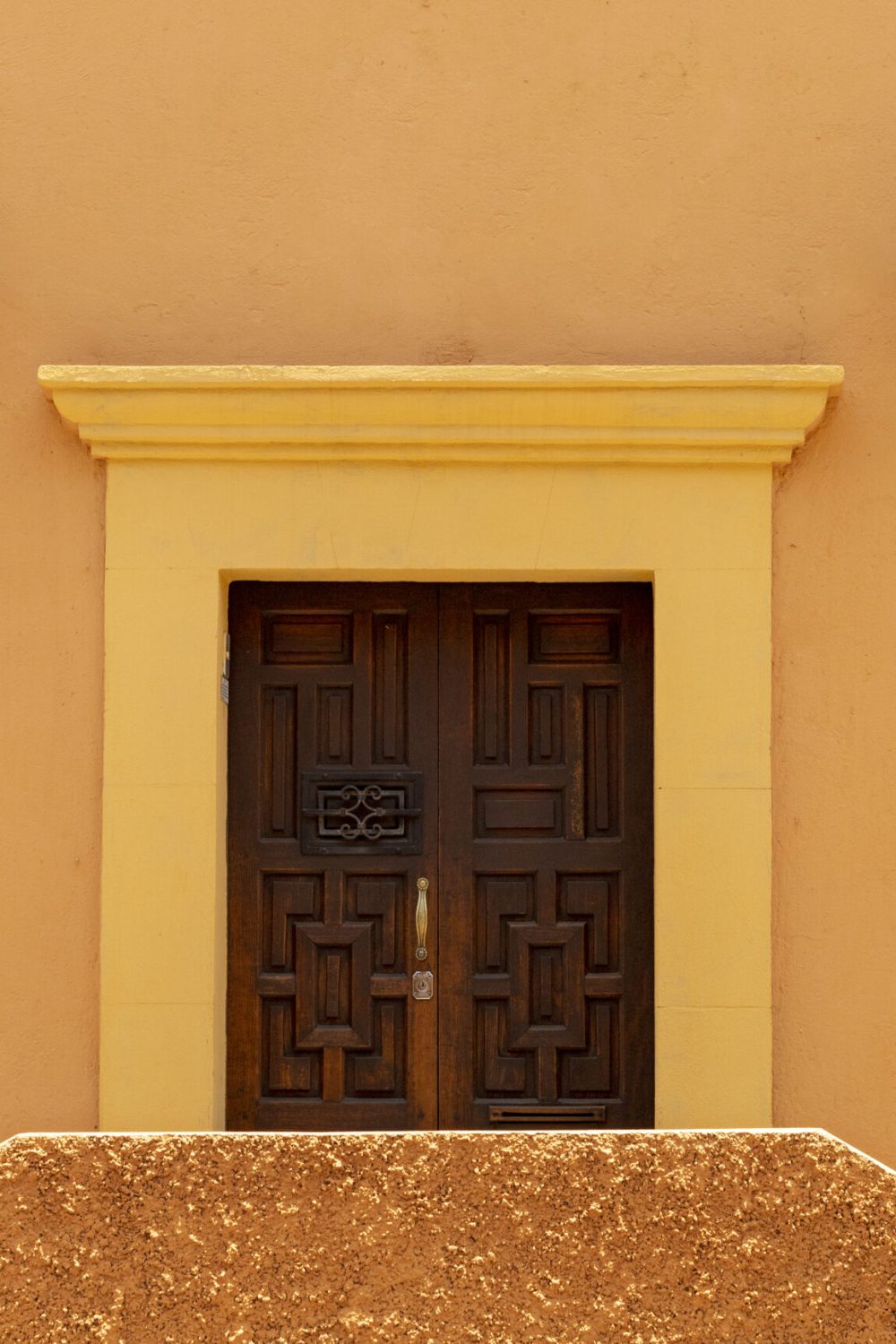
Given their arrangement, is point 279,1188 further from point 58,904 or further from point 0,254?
point 0,254

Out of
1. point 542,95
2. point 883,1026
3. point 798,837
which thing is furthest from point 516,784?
point 542,95

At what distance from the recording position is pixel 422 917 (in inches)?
191

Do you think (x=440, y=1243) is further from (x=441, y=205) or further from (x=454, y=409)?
(x=441, y=205)

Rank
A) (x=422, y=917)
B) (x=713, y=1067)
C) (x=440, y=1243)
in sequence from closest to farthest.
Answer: (x=440, y=1243) < (x=713, y=1067) < (x=422, y=917)

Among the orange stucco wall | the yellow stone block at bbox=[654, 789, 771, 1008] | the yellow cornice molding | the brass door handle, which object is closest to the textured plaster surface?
the yellow stone block at bbox=[654, 789, 771, 1008]

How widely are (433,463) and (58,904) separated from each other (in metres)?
1.91

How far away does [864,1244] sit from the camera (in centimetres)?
213

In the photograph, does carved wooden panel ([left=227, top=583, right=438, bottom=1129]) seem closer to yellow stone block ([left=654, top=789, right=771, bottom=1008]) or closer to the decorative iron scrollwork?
the decorative iron scrollwork

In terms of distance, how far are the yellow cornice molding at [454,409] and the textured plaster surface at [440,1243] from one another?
294 cm

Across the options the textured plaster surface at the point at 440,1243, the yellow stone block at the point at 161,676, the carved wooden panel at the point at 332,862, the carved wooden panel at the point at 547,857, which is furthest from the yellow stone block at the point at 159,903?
the textured plaster surface at the point at 440,1243

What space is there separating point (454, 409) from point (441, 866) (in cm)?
154

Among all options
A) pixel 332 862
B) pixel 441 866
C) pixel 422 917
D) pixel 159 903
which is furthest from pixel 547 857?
pixel 159 903

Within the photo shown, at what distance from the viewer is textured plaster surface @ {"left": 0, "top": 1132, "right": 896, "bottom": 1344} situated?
213cm

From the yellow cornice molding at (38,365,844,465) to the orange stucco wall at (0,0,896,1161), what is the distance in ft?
0.53
